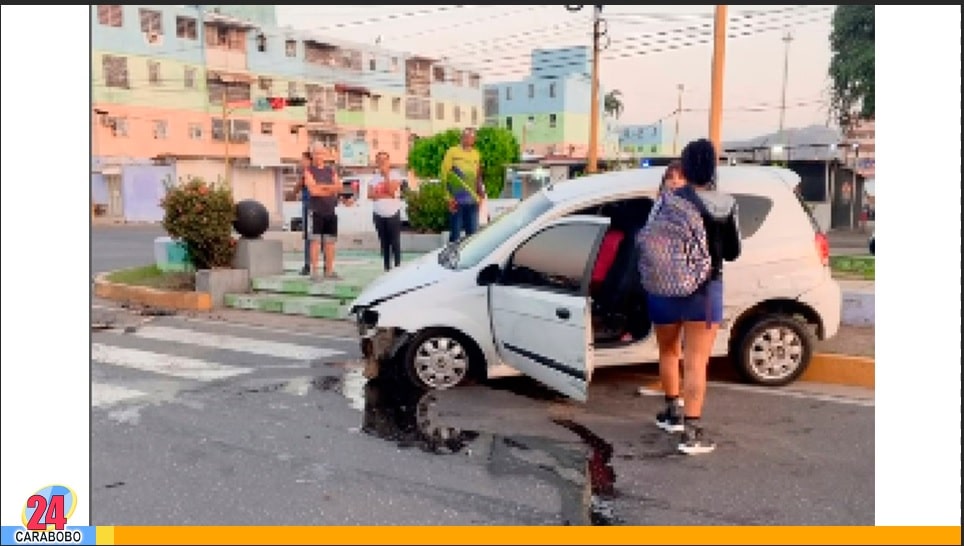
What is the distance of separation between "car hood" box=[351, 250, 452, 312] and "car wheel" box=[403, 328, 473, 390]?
1.24ft

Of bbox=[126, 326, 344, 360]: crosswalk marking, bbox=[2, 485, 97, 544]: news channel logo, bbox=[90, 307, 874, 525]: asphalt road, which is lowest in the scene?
bbox=[2, 485, 97, 544]: news channel logo

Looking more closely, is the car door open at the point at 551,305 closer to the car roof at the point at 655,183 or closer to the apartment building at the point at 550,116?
the car roof at the point at 655,183

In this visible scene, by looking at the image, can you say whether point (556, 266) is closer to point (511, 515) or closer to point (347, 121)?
point (511, 515)

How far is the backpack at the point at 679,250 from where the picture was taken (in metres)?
4.18

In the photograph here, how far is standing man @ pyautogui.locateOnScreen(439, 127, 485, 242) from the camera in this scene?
901cm

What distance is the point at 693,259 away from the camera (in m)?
4.18

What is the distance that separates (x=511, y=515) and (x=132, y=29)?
42.3 meters

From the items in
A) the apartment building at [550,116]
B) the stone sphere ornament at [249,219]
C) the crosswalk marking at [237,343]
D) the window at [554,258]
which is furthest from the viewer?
the apartment building at [550,116]

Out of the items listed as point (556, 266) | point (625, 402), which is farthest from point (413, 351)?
point (625, 402)

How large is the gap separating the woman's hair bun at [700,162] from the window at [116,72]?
134ft

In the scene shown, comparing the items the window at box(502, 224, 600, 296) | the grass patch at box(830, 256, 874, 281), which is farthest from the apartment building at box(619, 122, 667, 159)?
the window at box(502, 224, 600, 296)

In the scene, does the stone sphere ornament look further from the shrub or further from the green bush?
the green bush

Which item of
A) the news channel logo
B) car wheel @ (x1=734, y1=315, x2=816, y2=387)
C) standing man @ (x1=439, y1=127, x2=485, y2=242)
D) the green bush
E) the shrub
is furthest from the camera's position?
the green bush

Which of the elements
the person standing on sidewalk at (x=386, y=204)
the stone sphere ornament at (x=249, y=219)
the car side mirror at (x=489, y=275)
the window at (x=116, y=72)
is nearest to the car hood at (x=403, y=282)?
the car side mirror at (x=489, y=275)
